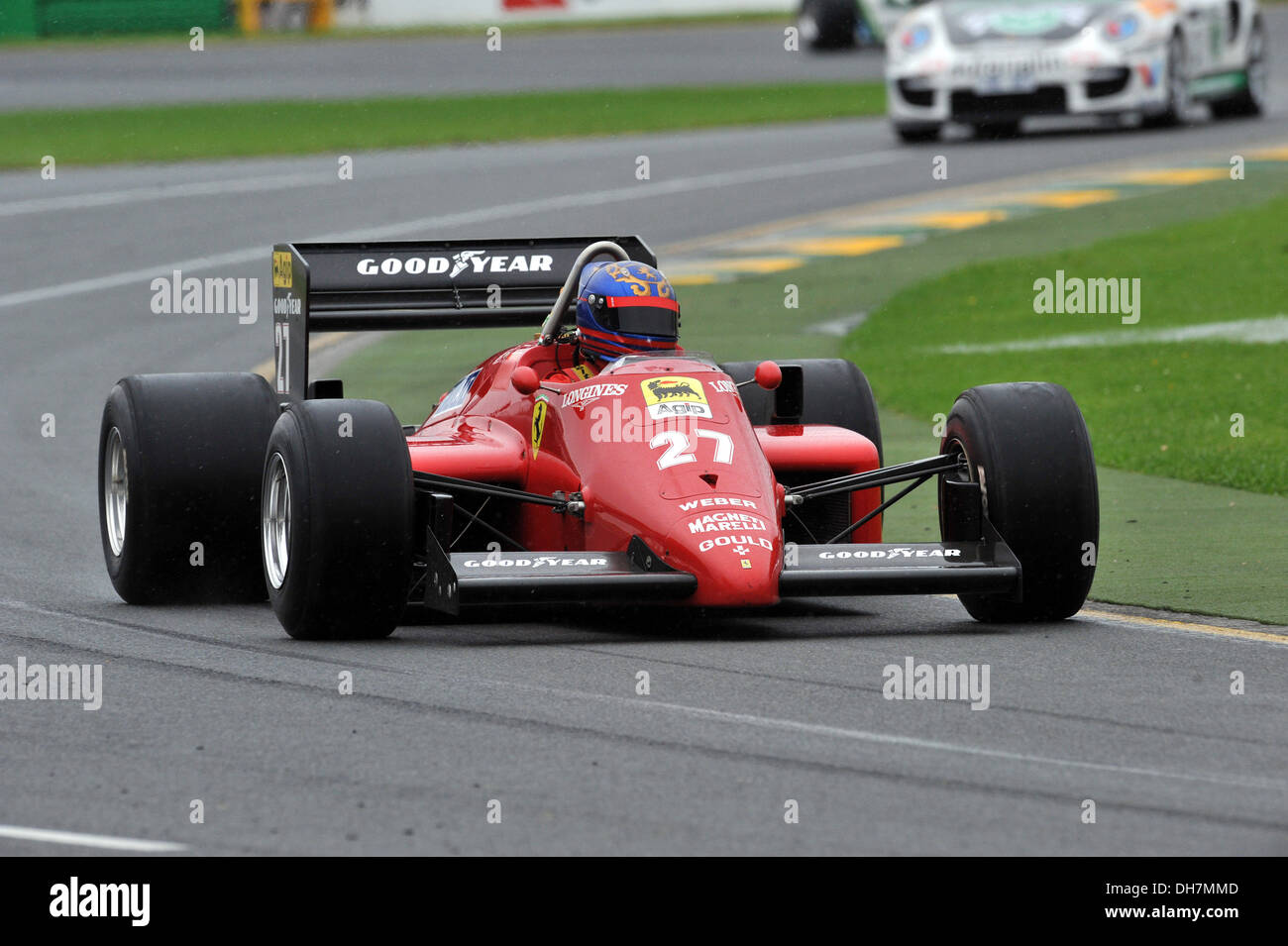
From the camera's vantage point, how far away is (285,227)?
2575 cm

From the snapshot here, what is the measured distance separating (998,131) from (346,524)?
23.7 meters

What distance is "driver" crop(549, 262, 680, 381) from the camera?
10086 millimetres

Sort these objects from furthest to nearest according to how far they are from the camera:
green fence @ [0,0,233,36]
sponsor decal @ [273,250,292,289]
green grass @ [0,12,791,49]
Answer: green fence @ [0,0,233,36] < green grass @ [0,12,791,49] < sponsor decal @ [273,250,292,289]

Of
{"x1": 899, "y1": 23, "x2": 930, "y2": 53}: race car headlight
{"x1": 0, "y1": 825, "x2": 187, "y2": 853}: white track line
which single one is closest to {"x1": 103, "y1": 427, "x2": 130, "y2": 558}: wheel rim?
{"x1": 0, "y1": 825, "x2": 187, "y2": 853}: white track line

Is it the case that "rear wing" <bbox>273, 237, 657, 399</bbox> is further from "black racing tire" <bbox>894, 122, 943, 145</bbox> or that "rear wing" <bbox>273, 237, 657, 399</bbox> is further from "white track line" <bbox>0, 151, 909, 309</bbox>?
"black racing tire" <bbox>894, 122, 943, 145</bbox>

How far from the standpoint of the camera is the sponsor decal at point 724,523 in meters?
8.98

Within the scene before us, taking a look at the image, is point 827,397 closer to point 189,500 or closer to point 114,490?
point 189,500

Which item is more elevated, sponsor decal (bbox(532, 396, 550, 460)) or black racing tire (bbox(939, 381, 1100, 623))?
sponsor decal (bbox(532, 396, 550, 460))

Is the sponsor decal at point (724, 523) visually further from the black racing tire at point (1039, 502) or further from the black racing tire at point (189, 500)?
the black racing tire at point (189, 500)

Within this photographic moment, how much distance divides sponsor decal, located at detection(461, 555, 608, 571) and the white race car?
64.9ft

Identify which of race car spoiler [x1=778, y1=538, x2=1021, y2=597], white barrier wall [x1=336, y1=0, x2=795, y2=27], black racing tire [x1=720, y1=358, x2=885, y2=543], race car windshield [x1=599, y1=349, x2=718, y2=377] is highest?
white barrier wall [x1=336, y1=0, x2=795, y2=27]

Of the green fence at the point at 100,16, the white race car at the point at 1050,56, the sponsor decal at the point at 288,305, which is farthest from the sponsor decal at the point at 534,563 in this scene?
the green fence at the point at 100,16

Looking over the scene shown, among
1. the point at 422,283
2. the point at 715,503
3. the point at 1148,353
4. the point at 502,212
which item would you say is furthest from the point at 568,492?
the point at 502,212

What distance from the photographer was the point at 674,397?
9500 mm
